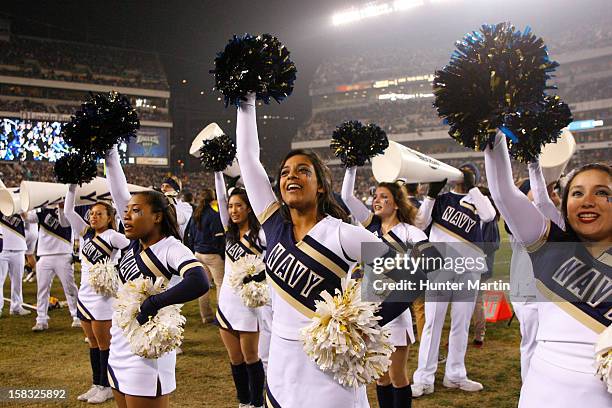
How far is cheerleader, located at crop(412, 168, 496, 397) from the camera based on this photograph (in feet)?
15.2

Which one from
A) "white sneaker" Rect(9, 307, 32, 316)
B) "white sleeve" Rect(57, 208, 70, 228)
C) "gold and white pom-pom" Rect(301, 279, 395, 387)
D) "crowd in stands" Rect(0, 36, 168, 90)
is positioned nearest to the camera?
"gold and white pom-pom" Rect(301, 279, 395, 387)

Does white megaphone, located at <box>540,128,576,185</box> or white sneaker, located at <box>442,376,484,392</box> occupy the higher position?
white megaphone, located at <box>540,128,576,185</box>

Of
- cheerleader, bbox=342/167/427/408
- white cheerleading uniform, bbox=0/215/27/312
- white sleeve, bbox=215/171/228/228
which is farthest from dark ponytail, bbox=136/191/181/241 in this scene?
white cheerleading uniform, bbox=0/215/27/312

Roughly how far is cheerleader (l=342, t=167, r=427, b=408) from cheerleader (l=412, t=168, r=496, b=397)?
75cm

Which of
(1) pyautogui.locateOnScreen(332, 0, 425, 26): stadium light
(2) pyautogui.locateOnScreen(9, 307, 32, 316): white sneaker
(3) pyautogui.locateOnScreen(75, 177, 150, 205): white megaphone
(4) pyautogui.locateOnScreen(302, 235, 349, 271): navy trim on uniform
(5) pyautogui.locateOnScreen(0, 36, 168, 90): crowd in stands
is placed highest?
(1) pyautogui.locateOnScreen(332, 0, 425, 26): stadium light

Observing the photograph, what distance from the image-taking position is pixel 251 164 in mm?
2408

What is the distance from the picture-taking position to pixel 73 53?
3850cm

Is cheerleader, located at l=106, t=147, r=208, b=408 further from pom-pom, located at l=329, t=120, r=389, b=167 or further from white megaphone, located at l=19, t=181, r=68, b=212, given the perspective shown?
white megaphone, located at l=19, t=181, r=68, b=212

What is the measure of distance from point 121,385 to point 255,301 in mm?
1392

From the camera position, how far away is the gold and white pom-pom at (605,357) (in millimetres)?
1598

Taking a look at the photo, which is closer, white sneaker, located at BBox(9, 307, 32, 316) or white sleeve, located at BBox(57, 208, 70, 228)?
white sleeve, located at BBox(57, 208, 70, 228)

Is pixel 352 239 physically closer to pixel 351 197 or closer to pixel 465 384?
pixel 351 197

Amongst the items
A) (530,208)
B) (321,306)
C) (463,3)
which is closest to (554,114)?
(530,208)

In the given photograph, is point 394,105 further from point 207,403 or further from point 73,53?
point 207,403
